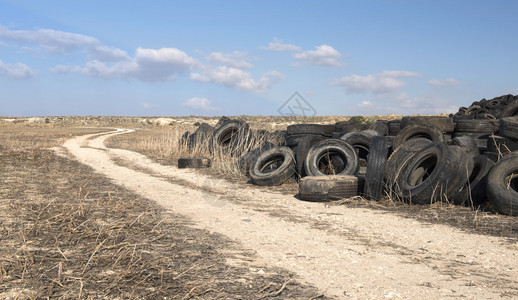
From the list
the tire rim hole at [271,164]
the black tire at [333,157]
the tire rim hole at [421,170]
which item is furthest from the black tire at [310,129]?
the tire rim hole at [421,170]

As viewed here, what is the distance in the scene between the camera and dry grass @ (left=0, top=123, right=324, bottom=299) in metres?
4.14

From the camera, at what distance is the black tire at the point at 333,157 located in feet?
35.5

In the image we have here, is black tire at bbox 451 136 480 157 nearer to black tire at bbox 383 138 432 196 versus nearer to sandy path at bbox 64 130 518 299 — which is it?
black tire at bbox 383 138 432 196

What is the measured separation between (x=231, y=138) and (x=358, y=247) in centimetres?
1115

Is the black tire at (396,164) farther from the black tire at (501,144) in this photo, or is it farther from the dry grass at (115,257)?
the dry grass at (115,257)

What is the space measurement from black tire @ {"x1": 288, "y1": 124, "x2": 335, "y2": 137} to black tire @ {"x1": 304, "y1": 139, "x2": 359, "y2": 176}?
3.39 m

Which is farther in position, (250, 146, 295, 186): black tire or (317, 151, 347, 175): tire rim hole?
(250, 146, 295, 186): black tire

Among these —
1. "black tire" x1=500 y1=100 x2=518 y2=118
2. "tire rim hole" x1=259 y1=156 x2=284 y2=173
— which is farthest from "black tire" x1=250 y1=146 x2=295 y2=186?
"black tire" x1=500 y1=100 x2=518 y2=118

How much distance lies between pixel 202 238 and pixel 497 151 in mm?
7801

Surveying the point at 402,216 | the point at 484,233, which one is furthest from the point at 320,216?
the point at 484,233

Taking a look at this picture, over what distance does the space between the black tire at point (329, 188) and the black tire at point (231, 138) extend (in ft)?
22.4

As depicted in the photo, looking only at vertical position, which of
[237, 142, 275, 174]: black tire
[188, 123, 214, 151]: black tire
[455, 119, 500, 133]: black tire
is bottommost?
[237, 142, 275, 174]: black tire

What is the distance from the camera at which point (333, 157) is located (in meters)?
11.6

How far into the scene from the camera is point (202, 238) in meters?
6.04
